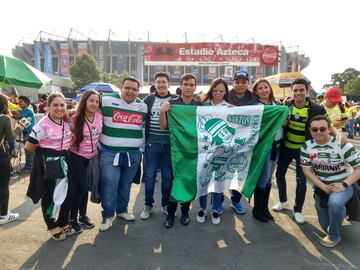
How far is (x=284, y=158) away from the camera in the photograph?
4402mm

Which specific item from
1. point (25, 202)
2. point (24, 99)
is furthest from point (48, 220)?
point (24, 99)

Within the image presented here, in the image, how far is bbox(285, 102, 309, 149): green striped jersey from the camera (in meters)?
4.14

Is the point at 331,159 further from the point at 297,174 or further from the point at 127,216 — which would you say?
the point at 127,216

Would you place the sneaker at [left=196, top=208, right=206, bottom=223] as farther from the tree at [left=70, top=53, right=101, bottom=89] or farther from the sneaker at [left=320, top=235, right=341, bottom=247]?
the tree at [left=70, top=53, right=101, bottom=89]

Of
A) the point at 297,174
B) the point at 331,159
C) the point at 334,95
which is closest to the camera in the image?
the point at 331,159

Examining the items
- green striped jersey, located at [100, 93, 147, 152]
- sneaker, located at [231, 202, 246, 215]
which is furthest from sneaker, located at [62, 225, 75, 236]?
sneaker, located at [231, 202, 246, 215]

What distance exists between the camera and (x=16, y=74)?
6.87 meters

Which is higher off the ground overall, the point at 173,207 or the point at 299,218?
the point at 173,207

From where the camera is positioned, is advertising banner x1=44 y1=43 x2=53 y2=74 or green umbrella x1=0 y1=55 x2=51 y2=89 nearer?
green umbrella x1=0 y1=55 x2=51 y2=89

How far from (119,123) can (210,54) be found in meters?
38.6

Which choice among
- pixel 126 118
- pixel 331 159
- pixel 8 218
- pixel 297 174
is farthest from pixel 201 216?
pixel 8 218

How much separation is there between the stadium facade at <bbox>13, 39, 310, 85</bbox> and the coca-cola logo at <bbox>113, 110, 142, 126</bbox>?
1466 inches

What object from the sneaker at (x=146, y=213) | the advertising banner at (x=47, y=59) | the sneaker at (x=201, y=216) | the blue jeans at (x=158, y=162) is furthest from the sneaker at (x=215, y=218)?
the advertising banner at (x=47, y=59)

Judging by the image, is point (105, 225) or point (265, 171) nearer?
point (105, 225)
